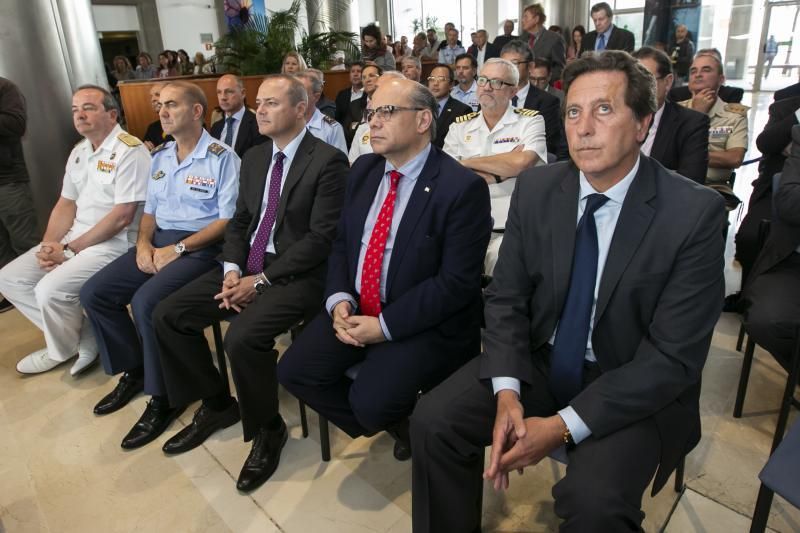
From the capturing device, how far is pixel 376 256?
1897 millimetres

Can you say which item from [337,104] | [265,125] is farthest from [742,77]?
[265,125]

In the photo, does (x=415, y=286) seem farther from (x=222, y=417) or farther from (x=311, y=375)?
(x=222, y=417)

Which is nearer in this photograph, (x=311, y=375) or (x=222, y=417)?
(x=311, y=375)

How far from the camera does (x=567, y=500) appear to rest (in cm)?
122

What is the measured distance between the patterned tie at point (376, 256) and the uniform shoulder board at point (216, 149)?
3.78 feet

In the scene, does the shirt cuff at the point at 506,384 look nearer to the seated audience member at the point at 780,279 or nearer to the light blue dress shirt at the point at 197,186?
the seated audience member at the point at 780,279

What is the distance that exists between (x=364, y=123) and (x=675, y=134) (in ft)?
6.83

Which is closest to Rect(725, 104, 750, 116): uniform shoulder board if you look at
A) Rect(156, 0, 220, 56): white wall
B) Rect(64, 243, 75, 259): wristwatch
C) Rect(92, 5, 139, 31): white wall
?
Rect(64, 243, 75, 259): wristwatch

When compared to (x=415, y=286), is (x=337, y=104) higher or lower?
higher

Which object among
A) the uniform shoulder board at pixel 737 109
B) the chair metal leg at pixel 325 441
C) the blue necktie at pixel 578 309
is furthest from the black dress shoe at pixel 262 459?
the uniform shoulder board at pixel 737 109

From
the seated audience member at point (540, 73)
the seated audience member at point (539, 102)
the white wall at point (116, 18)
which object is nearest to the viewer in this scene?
the seated audience member at point (539, 102)

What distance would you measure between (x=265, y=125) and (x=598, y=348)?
5.55 feet

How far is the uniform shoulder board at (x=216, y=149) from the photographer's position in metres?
2.64

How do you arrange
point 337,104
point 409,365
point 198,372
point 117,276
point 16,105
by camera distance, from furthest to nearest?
point 337,104
point 16,105
point 117,276
point 198,372
point 409,365
